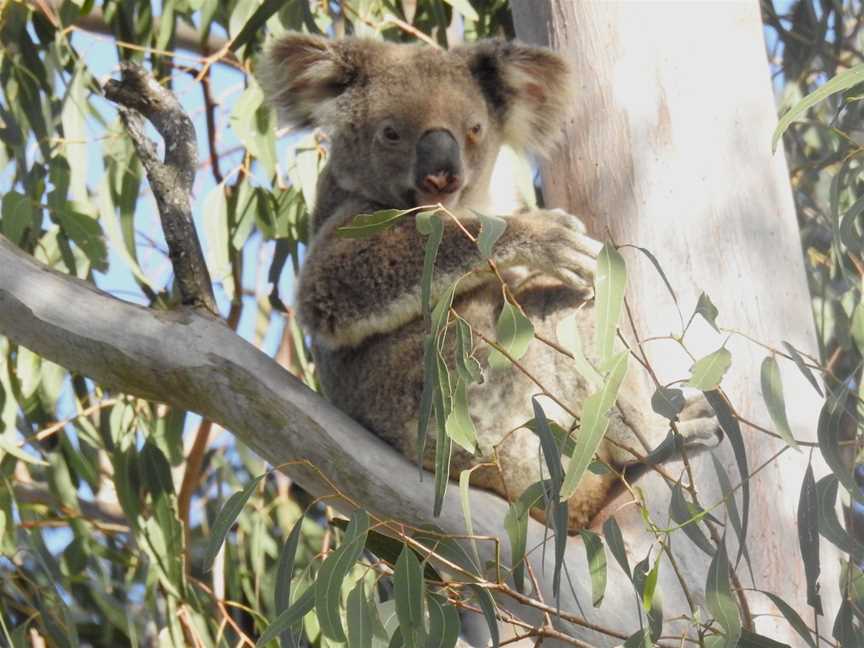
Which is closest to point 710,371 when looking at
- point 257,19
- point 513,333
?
point 513,333

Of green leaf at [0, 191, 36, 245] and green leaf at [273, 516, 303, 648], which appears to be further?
green leaf at [0, 191, 36, 245]

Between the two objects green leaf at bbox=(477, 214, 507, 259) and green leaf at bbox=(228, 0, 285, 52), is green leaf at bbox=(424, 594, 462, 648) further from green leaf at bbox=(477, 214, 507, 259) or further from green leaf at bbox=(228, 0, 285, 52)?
green leaf at bbox=(228, 0, 285, 52)

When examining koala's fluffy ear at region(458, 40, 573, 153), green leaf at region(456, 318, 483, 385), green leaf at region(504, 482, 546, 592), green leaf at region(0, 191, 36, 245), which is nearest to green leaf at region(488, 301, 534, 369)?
green leaf at region(456, 318, 483, 385)

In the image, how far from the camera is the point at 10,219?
9.66ft

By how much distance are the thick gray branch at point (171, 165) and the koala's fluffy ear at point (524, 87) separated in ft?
2.22

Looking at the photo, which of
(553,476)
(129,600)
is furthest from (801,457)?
(129,600)

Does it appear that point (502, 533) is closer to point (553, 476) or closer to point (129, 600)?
point (553, 476)

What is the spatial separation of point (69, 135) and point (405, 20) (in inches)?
41.6

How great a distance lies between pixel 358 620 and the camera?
165 cm

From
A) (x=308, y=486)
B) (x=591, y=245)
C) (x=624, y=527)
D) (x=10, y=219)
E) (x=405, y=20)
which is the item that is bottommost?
(x=624, y=527)

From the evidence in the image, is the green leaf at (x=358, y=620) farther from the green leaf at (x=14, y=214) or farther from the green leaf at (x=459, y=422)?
the green leaf at (x=14, y=214)

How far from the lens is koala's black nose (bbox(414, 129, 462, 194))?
2527 millimetres

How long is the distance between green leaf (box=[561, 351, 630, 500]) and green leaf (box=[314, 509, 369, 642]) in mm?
276

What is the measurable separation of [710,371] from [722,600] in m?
0.27
